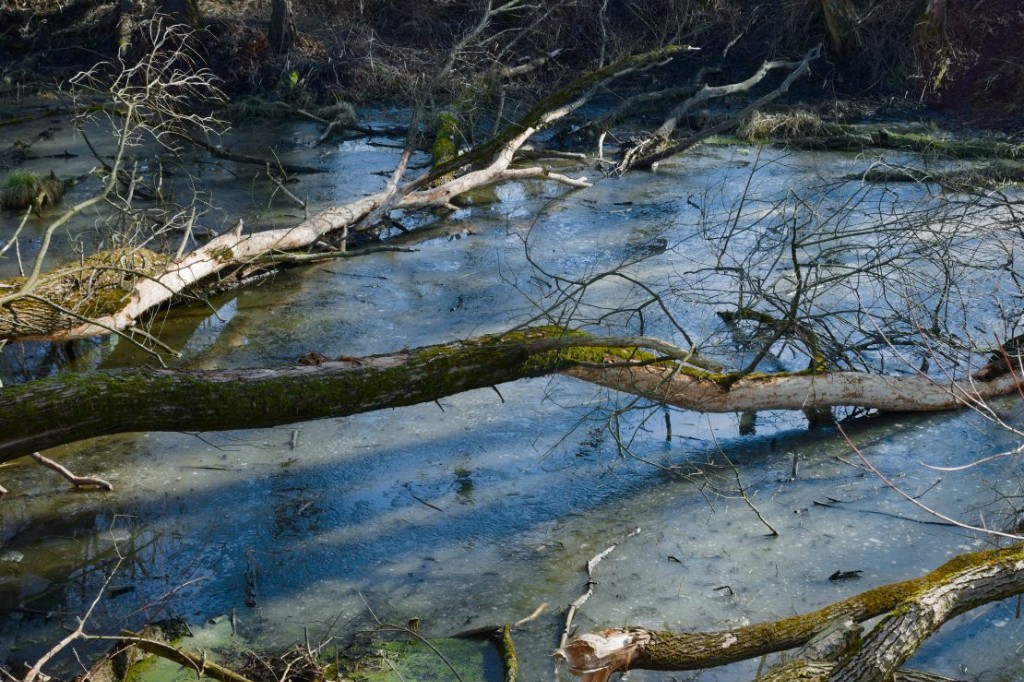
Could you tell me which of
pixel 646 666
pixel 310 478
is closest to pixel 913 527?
pixel 646 666

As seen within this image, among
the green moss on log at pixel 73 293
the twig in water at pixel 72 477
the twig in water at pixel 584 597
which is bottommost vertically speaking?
the twig in water at pixel 584 597

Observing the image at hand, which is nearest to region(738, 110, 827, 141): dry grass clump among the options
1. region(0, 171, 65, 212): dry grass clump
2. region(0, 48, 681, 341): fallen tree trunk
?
region(0, 48, 681, 341): fallen tree trunk

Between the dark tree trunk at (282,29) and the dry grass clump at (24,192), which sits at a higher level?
the dark tree trunk at (282,29)

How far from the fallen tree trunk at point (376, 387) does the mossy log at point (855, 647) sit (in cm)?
85

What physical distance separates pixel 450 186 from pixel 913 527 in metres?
5.79

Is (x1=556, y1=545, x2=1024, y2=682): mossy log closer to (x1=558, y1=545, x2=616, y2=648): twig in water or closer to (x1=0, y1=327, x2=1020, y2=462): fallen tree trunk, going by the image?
(x1=558, y1=545, x2=616, y2=648): twig in water

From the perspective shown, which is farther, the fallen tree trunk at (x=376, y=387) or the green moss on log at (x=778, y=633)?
the fallen tree trunk at (x=376, y=387)

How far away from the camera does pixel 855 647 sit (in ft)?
11.7

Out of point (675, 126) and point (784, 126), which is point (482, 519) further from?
point (675, 126)

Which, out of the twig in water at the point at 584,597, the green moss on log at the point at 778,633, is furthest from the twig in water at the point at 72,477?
the green moss on log at the point at 778,633

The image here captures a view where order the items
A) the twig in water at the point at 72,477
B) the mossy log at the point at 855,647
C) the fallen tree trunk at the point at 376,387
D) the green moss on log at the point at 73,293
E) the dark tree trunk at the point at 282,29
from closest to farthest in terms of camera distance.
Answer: the mossy log at the point at 855,647, the fallen tree trunk at the point at 376,387, the twig in water at the point at 72,477, the green moss on log at the point at 73,293, the dark tree trunk at the point at 282,29

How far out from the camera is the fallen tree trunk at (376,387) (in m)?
4.73

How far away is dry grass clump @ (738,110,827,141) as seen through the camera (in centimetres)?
1186

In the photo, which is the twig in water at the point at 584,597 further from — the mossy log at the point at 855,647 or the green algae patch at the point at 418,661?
the mossy log at the point at 855,647
